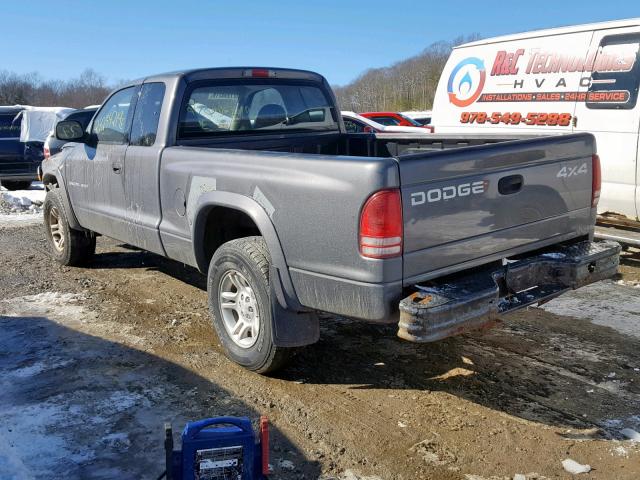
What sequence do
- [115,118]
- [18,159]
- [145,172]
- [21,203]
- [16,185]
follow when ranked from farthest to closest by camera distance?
1. [16,185]
2. [18,159]
3. [21,203]
4. [115,118]
5. [145,172]

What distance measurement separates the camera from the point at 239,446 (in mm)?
2668

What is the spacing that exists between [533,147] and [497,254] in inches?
25.8

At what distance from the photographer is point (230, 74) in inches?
204

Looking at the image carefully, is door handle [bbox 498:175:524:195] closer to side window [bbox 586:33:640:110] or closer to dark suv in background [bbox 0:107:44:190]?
side window [bbox 586:33:640:110]

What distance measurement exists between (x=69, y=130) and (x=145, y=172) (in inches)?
53.4

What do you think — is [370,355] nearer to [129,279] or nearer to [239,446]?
[239,446]

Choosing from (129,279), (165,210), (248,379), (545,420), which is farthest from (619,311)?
(129,279)

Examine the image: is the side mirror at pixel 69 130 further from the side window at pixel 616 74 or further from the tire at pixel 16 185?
the tire at pixel 16 185

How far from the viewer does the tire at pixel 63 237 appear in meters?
6.65

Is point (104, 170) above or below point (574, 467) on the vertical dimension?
above

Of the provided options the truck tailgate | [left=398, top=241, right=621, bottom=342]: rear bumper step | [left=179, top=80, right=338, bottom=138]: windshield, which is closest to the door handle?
the truck tailgate

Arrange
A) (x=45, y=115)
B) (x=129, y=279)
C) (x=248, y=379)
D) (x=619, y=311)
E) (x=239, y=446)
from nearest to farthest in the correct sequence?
(x=239, y=446) < (x=248, y=379) < (x=619, y=311) < (x=129, y=279) < (x=45, y=115)

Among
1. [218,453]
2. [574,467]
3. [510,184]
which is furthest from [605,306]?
[218,453]

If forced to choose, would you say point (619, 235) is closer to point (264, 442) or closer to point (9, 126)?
point (264, 442)
